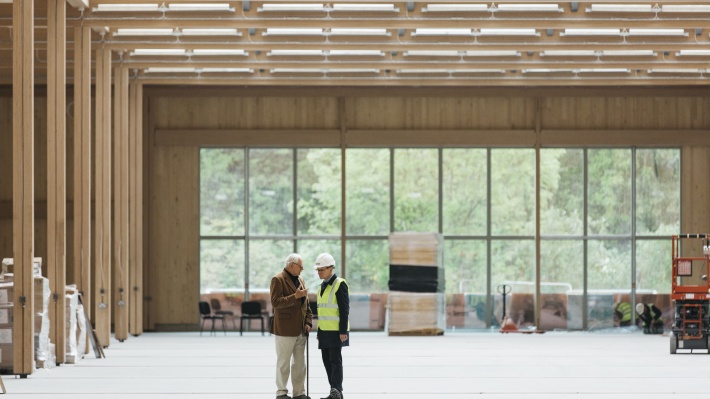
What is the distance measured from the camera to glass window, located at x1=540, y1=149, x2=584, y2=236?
1165 inches

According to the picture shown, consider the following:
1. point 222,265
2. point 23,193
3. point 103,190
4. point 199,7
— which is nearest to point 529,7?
point 199,7

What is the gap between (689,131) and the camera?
2934cm

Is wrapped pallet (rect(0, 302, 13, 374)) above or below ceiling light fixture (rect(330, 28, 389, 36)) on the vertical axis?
below

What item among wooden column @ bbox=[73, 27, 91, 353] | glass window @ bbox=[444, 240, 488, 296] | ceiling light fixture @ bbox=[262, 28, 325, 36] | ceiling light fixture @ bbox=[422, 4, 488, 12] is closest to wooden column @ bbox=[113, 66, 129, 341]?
wooden column @ bbox=[73, 27, 91, 353]

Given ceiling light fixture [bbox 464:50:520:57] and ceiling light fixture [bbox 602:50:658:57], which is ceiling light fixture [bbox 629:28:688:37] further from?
ceiling light fixture [bbox 464:50:520:57]

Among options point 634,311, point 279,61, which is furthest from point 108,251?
point 634,311

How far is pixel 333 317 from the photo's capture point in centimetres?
1289

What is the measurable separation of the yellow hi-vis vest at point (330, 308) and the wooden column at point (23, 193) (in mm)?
5052

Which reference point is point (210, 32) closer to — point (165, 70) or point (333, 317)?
point (165, 70)

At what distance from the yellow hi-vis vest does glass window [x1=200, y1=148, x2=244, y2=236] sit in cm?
1674

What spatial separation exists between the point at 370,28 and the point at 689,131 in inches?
475

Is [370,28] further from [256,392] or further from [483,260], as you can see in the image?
[483,260]

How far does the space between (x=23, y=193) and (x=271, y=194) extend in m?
13.8

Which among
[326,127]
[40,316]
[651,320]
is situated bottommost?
[651,320]
